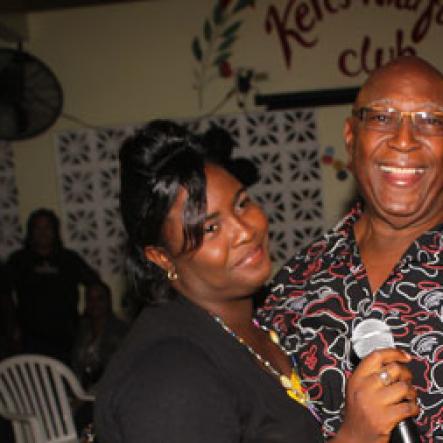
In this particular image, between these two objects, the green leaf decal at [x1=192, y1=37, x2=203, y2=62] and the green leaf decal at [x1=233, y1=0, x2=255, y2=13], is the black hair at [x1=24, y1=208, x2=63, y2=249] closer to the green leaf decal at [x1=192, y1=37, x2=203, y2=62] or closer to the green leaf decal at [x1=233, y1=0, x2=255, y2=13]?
the green leaf decal at [x1=192, y1=37, x2=203, y2=62]

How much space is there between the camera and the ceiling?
4.48 m

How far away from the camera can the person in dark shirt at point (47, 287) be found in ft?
14.3

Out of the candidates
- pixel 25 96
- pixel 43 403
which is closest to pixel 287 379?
pixel 43 403

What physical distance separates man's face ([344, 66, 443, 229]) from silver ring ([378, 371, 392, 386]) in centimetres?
54

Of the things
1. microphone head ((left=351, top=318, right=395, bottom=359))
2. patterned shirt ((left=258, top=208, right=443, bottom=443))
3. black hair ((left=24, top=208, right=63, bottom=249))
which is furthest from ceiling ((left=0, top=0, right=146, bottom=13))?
microphone head ((left=351, top=318, right=395, bottom=359))

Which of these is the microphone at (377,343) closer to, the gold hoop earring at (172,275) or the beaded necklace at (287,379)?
the beaded necklace at (287,379)

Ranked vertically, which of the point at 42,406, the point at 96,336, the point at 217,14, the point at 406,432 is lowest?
the point at 42,406

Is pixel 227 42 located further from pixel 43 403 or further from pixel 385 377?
pixel 385 377

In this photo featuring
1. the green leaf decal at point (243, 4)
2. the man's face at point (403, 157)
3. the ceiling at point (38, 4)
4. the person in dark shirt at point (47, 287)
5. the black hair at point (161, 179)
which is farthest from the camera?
the green leaf decal at point (243, 4)

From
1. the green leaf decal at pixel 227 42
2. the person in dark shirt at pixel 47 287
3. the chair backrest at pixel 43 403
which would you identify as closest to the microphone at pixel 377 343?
the chair backrest at pixel 43 403

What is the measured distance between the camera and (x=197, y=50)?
488cm

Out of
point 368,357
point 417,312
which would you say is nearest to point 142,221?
point 368,357

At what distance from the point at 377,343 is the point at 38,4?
164 inches

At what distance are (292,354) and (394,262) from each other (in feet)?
1.05
